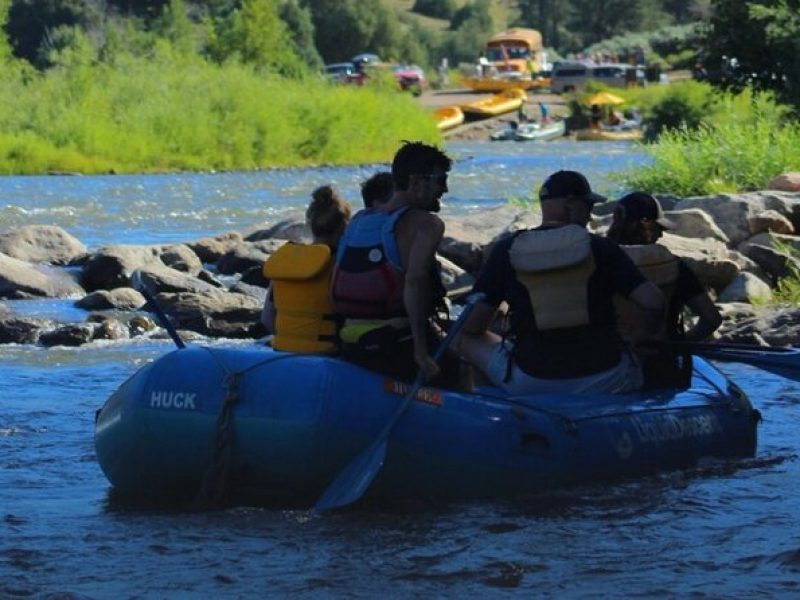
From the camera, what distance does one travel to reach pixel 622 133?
61.4m

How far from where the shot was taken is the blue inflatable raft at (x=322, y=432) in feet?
23.4

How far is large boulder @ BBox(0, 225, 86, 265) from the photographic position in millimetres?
18922

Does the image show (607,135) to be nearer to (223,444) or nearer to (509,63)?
(509,63)

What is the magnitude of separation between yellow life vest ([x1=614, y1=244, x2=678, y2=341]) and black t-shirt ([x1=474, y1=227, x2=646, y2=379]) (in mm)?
241

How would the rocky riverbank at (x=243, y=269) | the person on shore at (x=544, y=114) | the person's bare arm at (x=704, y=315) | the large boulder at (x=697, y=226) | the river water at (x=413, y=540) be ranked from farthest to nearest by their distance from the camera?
the person on shore at (x=544, y=114) < the large boulder at (x=697, y=226) < the rocky riverbank at (x=243, y=269) < the person's bare arm at (x=704, y=315) < the river water at (x=413, y=540)

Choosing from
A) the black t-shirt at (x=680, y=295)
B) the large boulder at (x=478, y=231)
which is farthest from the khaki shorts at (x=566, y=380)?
the large boulder at (x=478, y=231)

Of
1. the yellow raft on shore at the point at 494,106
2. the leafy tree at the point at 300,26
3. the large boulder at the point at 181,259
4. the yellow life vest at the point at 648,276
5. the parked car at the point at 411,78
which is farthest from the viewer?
the leafy tree at the point at 300,26

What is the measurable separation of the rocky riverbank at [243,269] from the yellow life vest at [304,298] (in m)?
5.36

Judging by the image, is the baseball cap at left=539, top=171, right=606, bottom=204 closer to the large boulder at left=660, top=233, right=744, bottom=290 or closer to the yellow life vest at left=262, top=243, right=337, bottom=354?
the yellow life vest at left=262, top=243, right=337, bottom=354

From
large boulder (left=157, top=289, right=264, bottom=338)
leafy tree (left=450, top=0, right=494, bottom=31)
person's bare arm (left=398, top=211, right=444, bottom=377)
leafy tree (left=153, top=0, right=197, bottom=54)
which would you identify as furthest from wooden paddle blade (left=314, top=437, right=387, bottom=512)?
leafy tree (left=450, top=0, right=494, bottom=31)

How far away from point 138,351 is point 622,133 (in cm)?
4937

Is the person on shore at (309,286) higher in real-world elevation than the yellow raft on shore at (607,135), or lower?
higher

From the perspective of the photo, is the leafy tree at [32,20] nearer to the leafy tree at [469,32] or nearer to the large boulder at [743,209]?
the leafy tree at [469,32]

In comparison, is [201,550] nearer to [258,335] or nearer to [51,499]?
[51,499]
